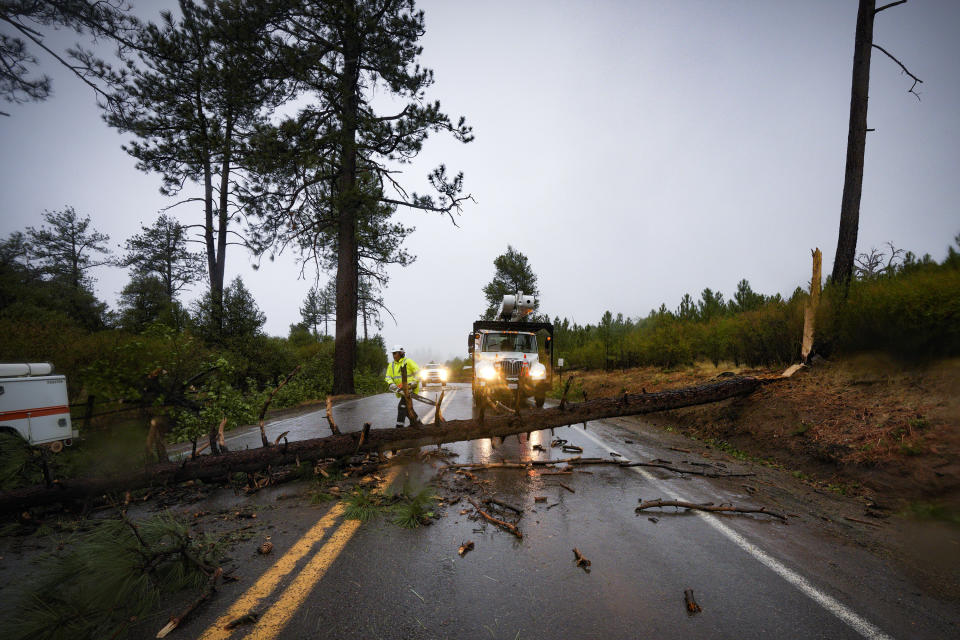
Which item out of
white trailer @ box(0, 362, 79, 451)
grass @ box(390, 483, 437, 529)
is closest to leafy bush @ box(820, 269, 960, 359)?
grass @ box(390, 483, 437, 529)

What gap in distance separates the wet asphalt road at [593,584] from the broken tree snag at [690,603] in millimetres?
38

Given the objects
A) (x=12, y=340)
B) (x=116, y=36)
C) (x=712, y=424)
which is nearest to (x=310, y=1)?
(x=116, y=36)

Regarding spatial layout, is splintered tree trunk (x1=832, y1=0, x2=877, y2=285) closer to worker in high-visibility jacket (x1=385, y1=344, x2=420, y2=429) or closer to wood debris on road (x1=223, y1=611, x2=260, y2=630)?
worker in high-visibility jacket (x1=385, y1=344, x2=420, y2=429)

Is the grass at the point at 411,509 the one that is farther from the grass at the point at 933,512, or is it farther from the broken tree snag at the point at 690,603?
the grass at the point at 933,512

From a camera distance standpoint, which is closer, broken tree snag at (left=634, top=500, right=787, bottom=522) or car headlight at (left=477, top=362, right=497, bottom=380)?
→ broken tree snag at (left=634, top=500, right=787, bottom=522)

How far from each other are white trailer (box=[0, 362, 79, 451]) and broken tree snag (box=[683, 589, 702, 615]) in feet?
24.0

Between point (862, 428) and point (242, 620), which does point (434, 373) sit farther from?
point (242, 620)

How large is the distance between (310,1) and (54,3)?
28.6ft

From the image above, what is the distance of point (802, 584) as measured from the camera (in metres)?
2.69

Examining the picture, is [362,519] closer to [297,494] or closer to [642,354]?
[297,494]

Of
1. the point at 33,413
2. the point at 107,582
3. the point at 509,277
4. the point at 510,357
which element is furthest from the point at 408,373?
the point at 509,277

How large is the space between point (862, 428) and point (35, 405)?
1170cm

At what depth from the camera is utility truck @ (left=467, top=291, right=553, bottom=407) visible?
10.3 metres

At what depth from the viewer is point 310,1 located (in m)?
13.4
